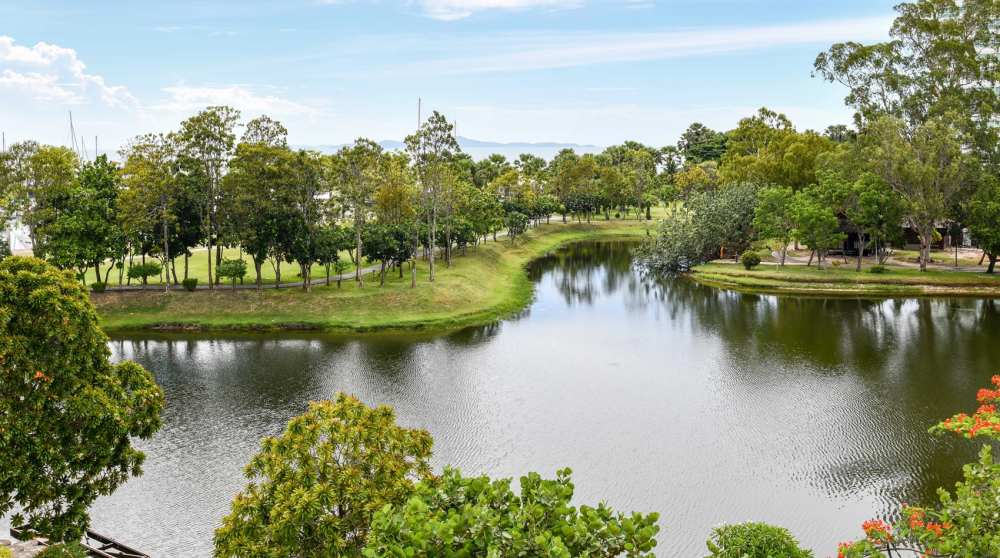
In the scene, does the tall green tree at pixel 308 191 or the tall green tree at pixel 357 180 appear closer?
the tall green tree at pixel 308 191

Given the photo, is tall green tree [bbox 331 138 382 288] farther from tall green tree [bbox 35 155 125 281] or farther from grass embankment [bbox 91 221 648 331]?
tall green tree [bbox 35 155 125 281]

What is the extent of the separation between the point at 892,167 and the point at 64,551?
229 ft

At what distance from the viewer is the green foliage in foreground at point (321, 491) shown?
15086 mm

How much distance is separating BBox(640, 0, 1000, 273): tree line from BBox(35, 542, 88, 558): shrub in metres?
64.2

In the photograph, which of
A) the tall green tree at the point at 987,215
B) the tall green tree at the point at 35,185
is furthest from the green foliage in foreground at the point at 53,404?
the tall green tree at the point at 987,215

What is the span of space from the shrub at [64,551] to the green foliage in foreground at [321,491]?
14.9 ft

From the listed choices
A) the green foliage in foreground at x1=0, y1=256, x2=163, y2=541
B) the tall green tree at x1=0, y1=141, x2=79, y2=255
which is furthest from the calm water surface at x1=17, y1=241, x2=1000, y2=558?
the tall green tree at x1=0, y1=141, x2=79, y2=255

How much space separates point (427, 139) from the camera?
58.7 m

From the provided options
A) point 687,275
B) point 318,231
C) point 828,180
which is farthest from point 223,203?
point 828,180

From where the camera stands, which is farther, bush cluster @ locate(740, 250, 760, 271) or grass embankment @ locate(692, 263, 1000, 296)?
bush cluster @ locate(740, 250, 760, 271)

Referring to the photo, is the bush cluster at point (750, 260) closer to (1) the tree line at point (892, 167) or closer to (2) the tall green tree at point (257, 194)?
(1) the tree line at point (892, 167)

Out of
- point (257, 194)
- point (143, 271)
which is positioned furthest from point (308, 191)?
point (143, 271)

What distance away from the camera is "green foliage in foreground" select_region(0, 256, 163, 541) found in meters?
17.4

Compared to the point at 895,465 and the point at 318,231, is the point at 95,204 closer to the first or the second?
Answer: the point at 318,231
